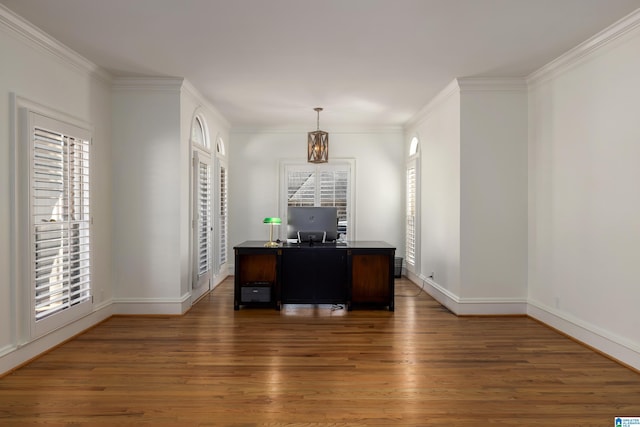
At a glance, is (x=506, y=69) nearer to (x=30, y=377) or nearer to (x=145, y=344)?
(x=145, y=344)

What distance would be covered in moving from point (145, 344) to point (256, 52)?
295 centimetres

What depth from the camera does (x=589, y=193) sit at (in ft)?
12.8

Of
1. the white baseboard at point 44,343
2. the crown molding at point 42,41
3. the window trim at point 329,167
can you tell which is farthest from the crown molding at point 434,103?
the white baseboard at point 44,343

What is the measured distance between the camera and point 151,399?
278cm

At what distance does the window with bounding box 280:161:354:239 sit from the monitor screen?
2175mm

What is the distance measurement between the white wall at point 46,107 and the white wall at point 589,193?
4.83 metres

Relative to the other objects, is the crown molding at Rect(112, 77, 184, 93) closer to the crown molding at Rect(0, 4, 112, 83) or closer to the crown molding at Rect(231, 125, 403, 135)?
the crown molding at Rect(0, 4, 112, 83)

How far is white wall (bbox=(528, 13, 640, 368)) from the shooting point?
3420 millimetres

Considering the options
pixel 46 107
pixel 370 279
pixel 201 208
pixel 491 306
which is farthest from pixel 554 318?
pixel 46 107

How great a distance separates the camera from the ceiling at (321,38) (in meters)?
3.12

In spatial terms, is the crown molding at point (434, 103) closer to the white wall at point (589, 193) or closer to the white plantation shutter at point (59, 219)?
the white wall at point (589, 193)

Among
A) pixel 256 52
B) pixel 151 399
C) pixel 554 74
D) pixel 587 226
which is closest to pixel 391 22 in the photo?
pixel 256 52

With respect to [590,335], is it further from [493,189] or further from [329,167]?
[329,167]

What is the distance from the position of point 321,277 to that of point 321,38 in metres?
2.83
